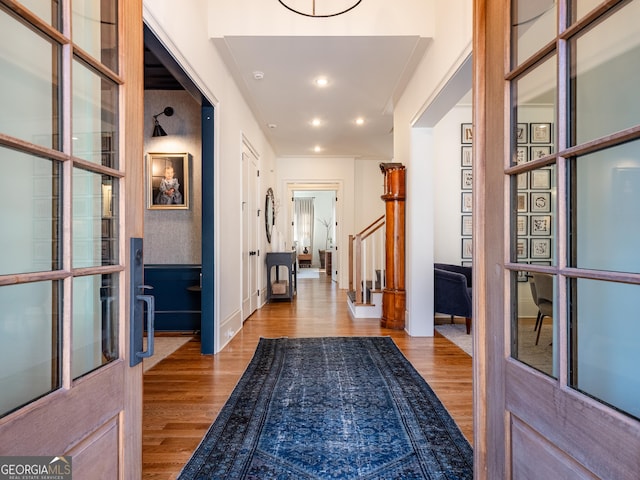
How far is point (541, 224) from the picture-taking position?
961 mm

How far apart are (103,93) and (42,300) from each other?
0.57 m

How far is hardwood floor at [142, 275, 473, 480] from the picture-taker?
6.10 feet

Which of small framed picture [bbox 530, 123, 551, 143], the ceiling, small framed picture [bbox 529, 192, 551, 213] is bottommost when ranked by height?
small framed picture [bbox 529, 192, 551, 213]

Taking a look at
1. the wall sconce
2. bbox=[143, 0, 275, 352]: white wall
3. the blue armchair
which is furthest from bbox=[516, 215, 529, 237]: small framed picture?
the wall sconce

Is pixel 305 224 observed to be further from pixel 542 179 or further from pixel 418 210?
pixel 542 179

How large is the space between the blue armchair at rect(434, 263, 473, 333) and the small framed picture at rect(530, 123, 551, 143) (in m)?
3.28

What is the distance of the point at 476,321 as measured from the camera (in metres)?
1.14

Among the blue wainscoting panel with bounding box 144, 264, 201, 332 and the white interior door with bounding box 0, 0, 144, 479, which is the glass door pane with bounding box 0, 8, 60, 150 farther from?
the blue wainscoting panel with bounding box 144, 264, 201, 332

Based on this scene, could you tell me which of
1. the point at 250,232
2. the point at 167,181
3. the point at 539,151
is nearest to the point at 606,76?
the point at 539,151

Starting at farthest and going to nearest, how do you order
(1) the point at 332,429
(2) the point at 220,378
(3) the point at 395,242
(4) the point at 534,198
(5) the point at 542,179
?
(3) the point at 395,242, (2) the point at 220,378, (1) the point at 332,429, (4) the point at 534,198, (5) the point at 542,179

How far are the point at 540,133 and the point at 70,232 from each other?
1256mm

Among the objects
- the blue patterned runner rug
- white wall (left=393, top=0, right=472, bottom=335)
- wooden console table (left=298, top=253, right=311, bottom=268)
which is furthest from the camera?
wooden console table (left=298, top=253, right=311, bottom=268)

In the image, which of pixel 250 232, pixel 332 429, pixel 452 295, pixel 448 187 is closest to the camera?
pixel 332 429

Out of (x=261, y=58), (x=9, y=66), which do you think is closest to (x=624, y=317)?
(x=9, y=66)
